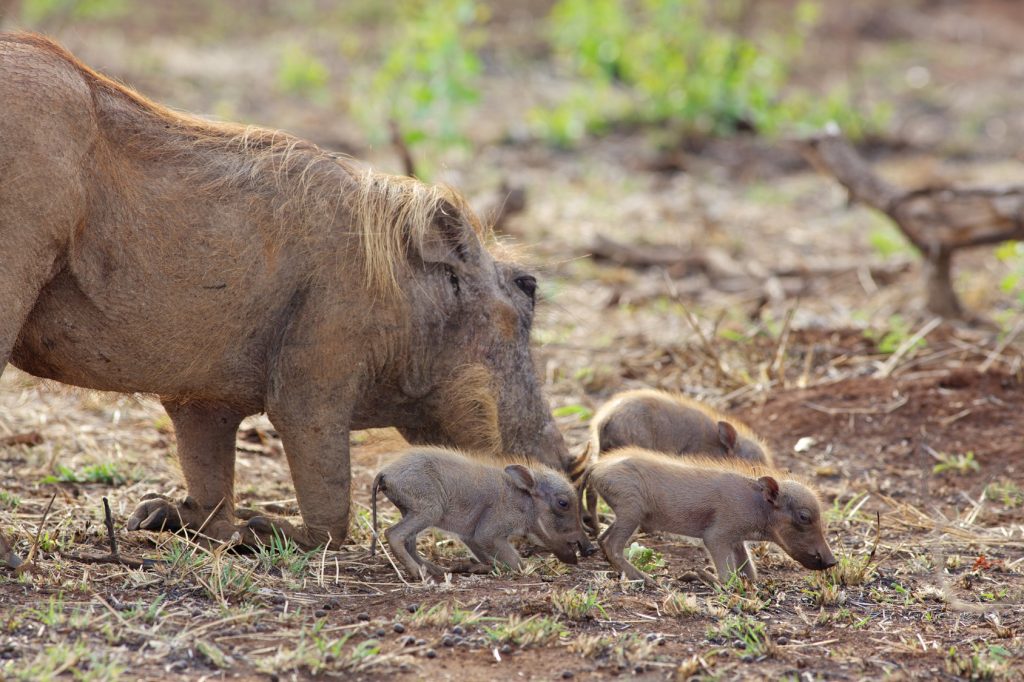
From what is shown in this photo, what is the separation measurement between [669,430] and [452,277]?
1251 millimetres

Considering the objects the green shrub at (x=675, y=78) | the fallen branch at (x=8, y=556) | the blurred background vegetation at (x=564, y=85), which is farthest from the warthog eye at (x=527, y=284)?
the green shrub at (x=675, y=78)

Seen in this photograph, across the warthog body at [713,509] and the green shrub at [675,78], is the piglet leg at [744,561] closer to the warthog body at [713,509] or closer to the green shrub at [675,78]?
the warthog body at [713,509]

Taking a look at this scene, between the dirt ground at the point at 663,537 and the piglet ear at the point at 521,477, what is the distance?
28 cm

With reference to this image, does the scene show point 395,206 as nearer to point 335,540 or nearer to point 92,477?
point 335,540

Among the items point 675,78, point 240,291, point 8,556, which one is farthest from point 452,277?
point 675,78

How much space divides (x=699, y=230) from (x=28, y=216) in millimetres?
7351

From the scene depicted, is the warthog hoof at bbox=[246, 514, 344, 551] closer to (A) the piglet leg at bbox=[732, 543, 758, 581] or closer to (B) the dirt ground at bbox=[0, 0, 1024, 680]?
(B) the dirt ground at bbox=[0, 0, 1024, 680]

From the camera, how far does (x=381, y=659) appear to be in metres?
3.58

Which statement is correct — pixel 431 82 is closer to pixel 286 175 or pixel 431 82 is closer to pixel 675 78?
pixel 675 78

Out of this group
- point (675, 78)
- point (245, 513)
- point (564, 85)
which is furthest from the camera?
point (564, 85)

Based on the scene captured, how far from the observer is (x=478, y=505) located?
4.66 m

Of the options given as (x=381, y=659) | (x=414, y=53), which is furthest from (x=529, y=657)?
(x=414, y=53)

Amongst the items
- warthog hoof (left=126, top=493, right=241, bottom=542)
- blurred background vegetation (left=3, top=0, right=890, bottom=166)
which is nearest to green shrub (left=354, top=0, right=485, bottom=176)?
blurred background vegetation (left=3, top=0, right=890, bottom=166)

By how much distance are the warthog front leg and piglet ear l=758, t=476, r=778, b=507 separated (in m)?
1.94
